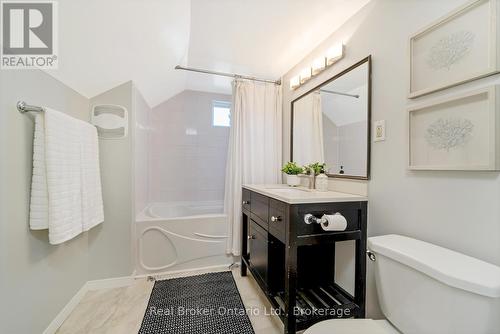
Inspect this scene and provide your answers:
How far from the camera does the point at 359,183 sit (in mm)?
1390

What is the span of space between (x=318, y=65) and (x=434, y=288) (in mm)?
1598

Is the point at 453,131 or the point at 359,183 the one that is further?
the point at 359,183

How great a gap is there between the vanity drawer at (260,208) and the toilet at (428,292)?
0.68 metres

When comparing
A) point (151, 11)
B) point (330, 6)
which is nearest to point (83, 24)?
point (151, 11)

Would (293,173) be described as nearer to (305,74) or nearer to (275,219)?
(275,219)

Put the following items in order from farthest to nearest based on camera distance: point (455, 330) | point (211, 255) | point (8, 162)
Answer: point (211, 255)
point (8, 162)
point (455, 330)

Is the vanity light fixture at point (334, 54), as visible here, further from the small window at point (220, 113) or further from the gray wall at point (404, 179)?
the small window at point (220, 113)

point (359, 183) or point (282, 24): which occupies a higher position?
point (282, 24)

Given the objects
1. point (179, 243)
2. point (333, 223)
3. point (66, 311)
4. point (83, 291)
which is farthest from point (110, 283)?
point (333, 223)

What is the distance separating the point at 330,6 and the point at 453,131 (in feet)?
3.52

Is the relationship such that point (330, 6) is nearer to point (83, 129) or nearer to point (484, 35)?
point (484, 35)

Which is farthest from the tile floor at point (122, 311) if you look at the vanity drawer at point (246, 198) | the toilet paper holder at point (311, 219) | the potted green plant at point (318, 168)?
the potted green plant at point (318, 168)

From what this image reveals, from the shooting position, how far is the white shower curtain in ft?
7.25

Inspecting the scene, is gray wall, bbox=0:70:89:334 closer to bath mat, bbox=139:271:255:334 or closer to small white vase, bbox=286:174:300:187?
bath mat, bbox=139:271:255:334
